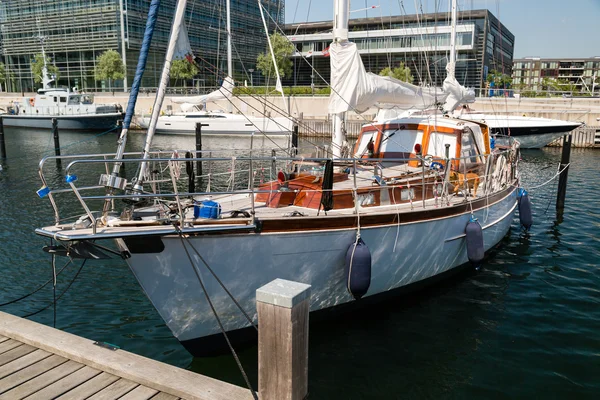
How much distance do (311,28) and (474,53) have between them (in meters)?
26.2

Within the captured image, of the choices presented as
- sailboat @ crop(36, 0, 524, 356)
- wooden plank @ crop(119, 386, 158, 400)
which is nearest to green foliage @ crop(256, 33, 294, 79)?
sailboat @ crop(36, 0, 524, 356)

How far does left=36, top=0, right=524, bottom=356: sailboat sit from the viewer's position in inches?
254

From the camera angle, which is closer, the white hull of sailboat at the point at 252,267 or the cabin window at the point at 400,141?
the white hull of sailboat at the point at 252,267

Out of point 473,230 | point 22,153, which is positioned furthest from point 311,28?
point 473,230

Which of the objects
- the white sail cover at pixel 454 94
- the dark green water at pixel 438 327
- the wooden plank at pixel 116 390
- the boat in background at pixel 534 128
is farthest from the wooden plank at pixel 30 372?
the boat in background at pixel 534 128

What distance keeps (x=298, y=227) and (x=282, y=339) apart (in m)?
2.91

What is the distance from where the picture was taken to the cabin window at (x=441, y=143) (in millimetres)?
11203

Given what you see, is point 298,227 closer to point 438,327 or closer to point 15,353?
point 438,327

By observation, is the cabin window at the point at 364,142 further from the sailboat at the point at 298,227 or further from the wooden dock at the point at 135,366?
the wooden dock at the point at 135,366

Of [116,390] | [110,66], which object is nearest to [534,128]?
[116,390]

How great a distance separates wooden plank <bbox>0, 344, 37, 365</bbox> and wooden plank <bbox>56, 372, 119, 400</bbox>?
110 centimetres

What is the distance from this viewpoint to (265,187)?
9.04 m

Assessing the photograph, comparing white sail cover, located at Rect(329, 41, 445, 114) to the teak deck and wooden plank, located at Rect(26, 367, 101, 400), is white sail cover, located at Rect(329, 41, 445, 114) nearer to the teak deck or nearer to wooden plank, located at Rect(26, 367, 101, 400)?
the teak deck

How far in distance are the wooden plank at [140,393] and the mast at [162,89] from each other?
9.70ft
